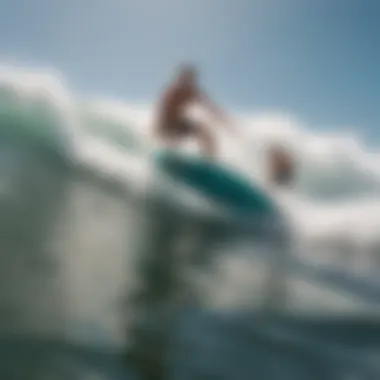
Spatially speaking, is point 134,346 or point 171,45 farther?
point 171,45

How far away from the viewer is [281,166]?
1.81 meters

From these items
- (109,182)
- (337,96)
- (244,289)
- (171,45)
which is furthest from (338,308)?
(171,45)

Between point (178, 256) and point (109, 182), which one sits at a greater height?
point (109, 182)

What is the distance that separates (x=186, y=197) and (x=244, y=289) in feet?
0.95

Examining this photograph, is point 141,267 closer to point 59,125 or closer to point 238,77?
point 59,125

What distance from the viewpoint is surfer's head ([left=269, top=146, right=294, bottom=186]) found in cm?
180

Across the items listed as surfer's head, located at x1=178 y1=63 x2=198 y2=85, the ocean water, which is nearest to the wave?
the ocean water

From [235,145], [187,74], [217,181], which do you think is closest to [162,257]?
[217,181]

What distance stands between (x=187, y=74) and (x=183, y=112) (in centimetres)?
10

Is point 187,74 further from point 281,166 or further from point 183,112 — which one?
point 281,166

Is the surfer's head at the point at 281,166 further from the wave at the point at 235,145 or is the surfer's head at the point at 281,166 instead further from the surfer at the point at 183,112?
the surfer at the point at 183,112

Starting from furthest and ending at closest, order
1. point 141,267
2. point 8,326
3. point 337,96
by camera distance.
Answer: point 337,96, point 141,267, point 8,326

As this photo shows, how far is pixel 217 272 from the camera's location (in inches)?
69.4

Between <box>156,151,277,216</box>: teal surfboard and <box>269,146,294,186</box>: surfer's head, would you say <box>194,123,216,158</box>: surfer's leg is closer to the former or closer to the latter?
<box>156,151,277,216</box>: teal surfboard
